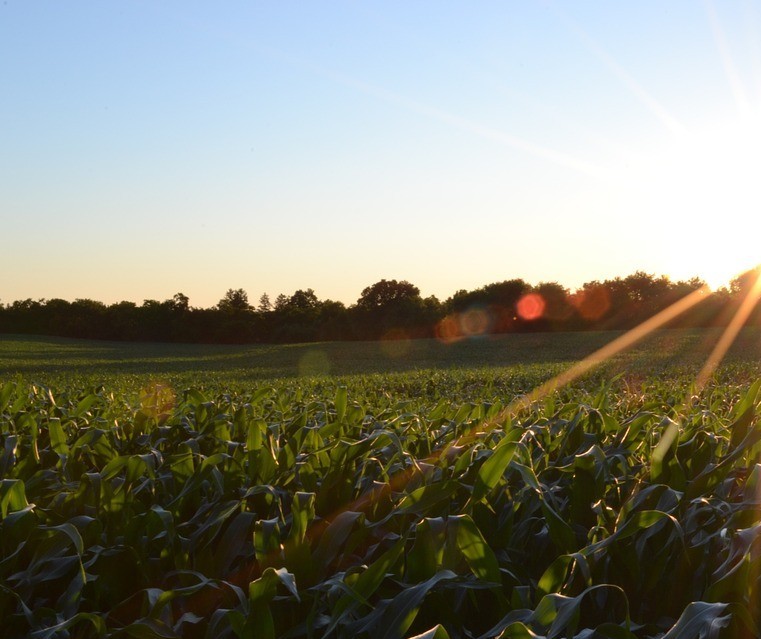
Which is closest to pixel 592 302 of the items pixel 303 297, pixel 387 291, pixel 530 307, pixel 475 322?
pixel 530 307

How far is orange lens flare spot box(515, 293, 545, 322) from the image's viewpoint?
222 ft

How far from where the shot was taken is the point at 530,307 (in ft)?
226

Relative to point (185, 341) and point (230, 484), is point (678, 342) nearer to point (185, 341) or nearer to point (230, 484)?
point (230, 484)

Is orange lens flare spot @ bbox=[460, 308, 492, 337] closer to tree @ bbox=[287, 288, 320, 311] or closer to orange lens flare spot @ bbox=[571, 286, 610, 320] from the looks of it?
orange lens flare spot @ bbox=[571, 286, 610, 320]

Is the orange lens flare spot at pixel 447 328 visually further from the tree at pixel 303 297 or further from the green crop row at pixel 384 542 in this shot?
the green crop row at pixel 384 542

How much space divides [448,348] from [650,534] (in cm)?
4746

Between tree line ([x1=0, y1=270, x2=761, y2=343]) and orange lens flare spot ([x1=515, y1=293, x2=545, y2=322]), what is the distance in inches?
3.7

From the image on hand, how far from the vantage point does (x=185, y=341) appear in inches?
2913

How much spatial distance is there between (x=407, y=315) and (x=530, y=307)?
11496 millimetres

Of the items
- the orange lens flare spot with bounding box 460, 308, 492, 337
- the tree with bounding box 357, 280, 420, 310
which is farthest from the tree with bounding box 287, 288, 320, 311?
the orange lens flare spot with bounding box 460, 308, 492, 337

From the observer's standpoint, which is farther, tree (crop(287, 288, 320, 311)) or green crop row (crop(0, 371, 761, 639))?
tree (crop(287, 288, 320, 311))

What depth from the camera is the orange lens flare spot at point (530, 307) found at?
222 feet

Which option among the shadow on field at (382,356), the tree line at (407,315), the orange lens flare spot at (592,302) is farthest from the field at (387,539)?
the orange lens flare spot at (592,302)

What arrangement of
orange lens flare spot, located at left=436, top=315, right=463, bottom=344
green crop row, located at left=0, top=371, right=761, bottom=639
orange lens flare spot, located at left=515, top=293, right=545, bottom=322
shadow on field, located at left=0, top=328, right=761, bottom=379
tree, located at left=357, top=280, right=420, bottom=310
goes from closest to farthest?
1. green crop row, located at left=0, top=371, right=761, bottom=639
2. shadow on field, located at left=0, top=328, right=761, bottom=379
3. orange lens flare spot, located at left=436, top=315, right=463, bottom=344
4. orange lens flare spot, located at left=515, top=293, right=545, bottom=322
5. tree, located at left=357, top=280, right=420, bottom=310
